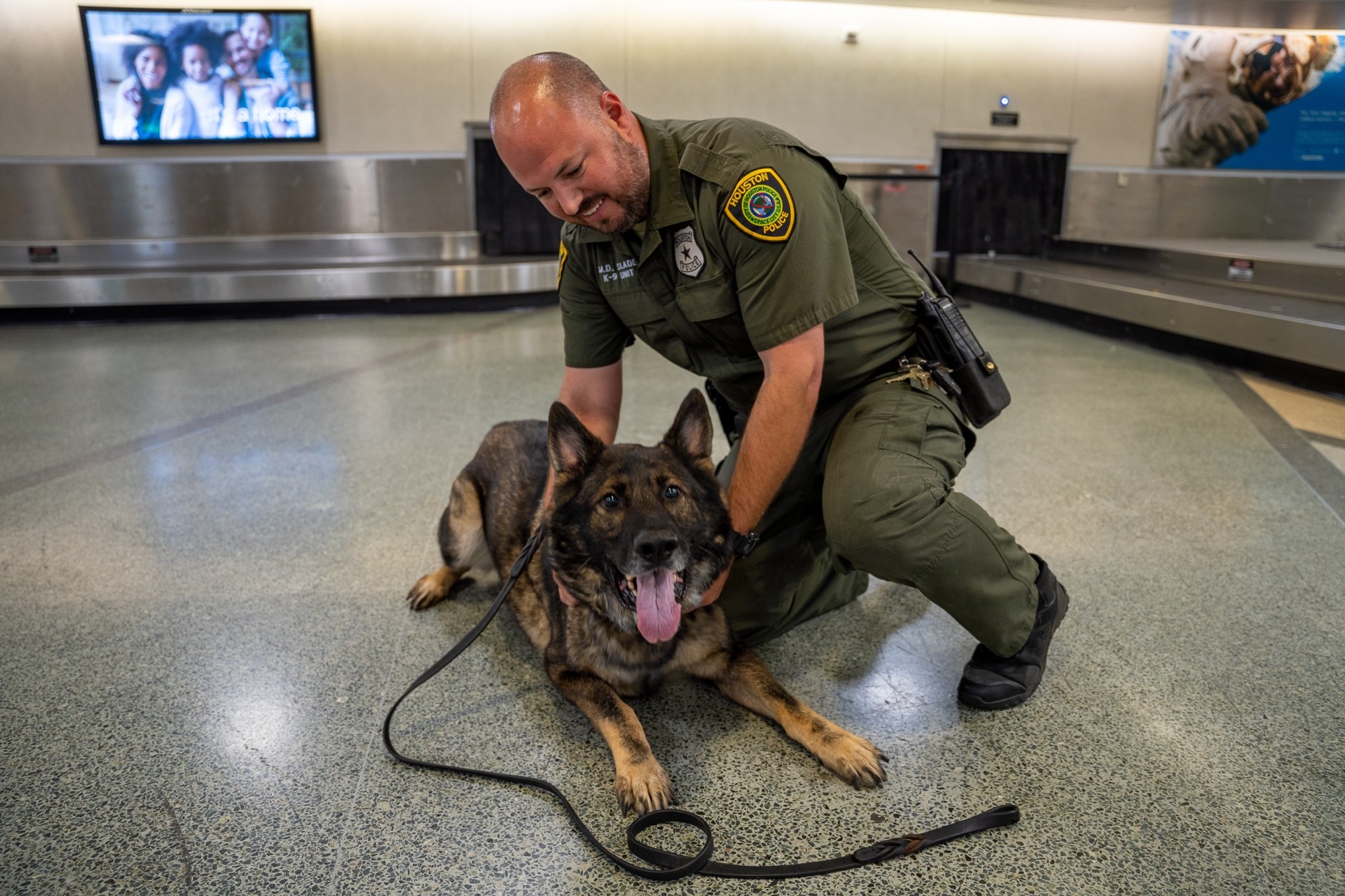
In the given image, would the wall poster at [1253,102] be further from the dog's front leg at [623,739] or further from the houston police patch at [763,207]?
the dog's front leg at [623,739]

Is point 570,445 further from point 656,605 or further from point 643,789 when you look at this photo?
point 643,789

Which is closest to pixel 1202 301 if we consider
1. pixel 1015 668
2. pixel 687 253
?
pixel 1015 668

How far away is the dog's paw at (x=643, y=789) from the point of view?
165cm

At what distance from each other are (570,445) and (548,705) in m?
0.65

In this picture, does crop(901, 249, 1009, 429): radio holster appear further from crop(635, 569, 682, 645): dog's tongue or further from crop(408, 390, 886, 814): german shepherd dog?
crop(635, 569, 682, 645): dog's tongue

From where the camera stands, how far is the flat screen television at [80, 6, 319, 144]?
8.06 meters

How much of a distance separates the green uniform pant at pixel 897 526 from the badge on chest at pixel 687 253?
1.68 ft

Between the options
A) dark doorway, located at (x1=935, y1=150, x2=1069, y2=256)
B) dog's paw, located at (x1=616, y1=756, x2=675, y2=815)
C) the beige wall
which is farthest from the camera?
dark doorway, located at (x1=935, y1=150, x2=1069, y2=256)

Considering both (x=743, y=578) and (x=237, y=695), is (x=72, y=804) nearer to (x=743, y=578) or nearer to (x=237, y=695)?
(x=237, y=695)

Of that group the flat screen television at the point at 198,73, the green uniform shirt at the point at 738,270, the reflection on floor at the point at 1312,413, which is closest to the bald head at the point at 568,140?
the green uniform shirt at the point at 738,270

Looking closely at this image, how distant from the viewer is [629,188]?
6.27 feet

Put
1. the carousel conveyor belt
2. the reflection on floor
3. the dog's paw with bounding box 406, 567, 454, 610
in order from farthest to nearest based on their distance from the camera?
1. the carousel conveyor belt
2. the reflection on floor
3. the dog's paw with bounding box 406, 567, 454, 610

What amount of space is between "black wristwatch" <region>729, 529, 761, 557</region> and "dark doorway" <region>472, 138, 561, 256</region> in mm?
7480

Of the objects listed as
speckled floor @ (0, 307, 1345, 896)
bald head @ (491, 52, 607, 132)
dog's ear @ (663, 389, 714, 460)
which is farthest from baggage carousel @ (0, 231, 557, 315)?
dog's ear @ (663, 389, 714, 460)
